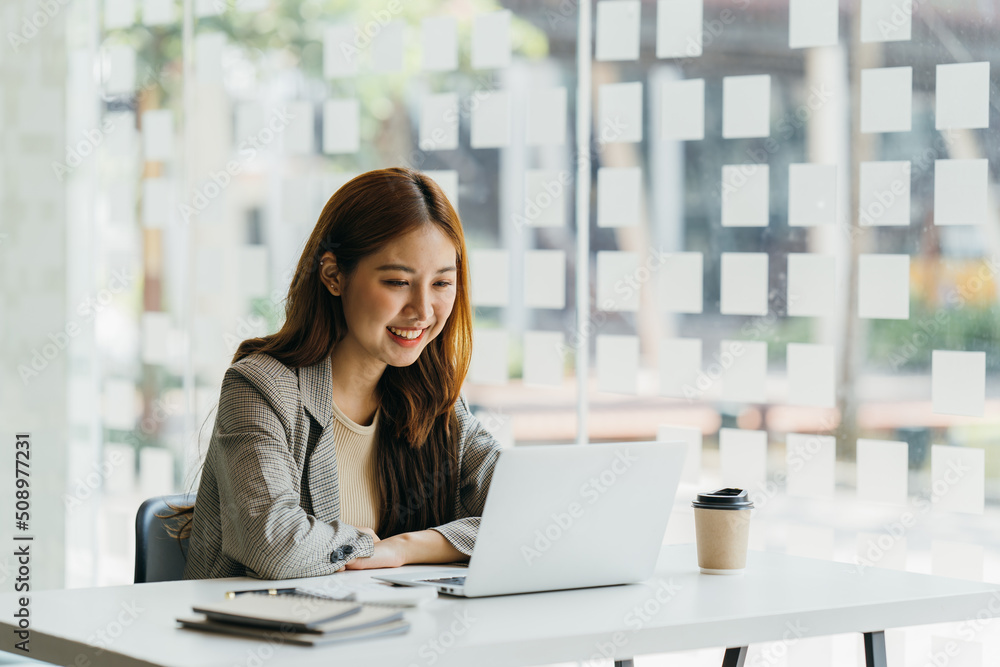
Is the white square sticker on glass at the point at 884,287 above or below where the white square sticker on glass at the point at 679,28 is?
below

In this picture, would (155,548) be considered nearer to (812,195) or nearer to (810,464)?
(810,464)

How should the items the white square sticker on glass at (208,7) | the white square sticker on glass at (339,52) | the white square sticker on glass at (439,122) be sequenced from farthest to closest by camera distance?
the white square sticker on glass at (208,7) < the white square sticker on glass at (339,52) < the white square sticker on glass at (439,122)

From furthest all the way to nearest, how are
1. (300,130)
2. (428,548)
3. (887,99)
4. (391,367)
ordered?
(300,130), (887,99), (391,367), (428,548)

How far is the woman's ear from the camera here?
2.02m

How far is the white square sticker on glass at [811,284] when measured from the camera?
107 inches

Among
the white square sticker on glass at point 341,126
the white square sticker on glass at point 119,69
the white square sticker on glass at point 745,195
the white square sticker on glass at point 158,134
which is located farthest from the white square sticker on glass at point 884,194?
the white square sticker on glass at point 119,69

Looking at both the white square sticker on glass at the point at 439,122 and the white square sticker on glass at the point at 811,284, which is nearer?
the white square sticker on glass at the point at 811,284

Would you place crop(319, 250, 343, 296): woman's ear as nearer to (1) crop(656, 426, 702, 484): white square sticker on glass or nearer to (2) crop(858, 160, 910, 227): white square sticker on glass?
(1) crop(656, 426, 702, 484): white square sticker on glass

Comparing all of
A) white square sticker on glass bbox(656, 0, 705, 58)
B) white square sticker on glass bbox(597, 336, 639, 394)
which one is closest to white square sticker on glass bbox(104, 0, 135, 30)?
white square sticker on glass bbox(656, 0, 705, 58)

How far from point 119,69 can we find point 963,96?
9.72 feet

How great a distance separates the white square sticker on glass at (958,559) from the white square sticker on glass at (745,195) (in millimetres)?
870


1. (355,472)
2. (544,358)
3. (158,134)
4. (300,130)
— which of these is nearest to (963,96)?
(544,358)

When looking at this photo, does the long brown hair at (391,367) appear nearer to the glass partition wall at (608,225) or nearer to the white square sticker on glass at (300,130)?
the glass partition wall at (608,225)

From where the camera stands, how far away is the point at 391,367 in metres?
2.13
